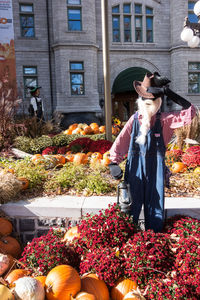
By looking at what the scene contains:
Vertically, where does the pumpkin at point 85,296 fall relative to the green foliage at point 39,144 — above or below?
below

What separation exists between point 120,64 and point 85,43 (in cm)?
249

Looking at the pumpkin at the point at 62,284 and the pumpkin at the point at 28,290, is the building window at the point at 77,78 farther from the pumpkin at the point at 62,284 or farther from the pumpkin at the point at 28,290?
the pumpkin at the point at 28,290

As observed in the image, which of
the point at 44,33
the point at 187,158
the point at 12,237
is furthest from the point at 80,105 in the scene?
the point at 12,237

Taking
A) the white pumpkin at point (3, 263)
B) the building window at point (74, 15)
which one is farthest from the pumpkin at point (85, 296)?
the building window at point (74, 15)

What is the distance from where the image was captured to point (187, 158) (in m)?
3.87

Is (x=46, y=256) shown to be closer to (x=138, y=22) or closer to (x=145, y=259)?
(x=145, y=259)

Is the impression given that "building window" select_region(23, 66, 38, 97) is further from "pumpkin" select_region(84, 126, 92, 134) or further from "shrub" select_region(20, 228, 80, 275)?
"shrub" select_region(20, 228, 80, 275)

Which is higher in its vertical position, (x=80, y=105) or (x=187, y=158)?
(x=80, y=105)

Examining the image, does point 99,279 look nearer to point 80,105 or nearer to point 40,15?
point 80,105

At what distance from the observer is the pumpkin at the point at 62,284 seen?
182 cm

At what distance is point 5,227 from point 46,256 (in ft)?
2.78

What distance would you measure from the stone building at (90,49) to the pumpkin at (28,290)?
12.1 m

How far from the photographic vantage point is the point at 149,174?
7.70 ft

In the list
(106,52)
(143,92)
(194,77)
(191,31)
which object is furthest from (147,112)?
(194,77)
